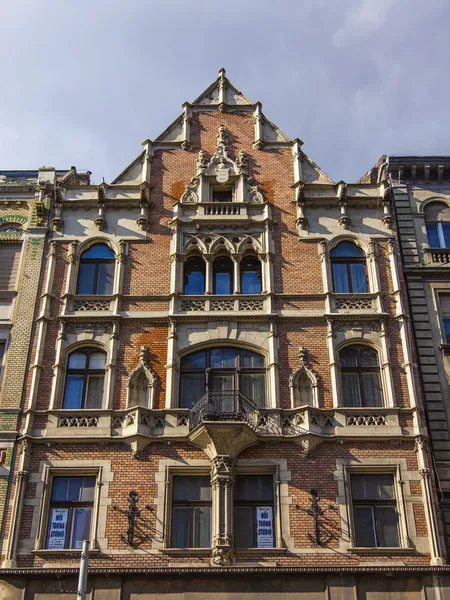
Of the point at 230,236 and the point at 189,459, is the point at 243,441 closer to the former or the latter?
the point at 189,459

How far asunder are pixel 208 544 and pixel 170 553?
3.47 ft

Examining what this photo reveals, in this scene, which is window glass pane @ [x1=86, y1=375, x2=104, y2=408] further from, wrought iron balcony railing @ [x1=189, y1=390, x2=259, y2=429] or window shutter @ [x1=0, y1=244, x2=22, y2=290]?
window shutter @ [x1=0, y1=244, x2=22, y2=290]

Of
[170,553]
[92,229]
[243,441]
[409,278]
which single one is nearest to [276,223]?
[409,278]

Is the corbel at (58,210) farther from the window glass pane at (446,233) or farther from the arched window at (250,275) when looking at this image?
the window glass pane at (446,233)

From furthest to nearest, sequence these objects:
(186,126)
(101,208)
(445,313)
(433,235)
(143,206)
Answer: (186,126) → (433,235) → (101,208) → (143,206) → (445,313)

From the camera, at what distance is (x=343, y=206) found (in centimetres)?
2522

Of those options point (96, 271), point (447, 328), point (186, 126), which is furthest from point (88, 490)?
point (186, 126)

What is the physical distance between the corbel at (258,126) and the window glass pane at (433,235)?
279 inches

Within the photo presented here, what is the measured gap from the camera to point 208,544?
61.8ft

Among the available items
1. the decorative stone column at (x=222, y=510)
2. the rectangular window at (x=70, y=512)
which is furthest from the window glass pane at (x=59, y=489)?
the decorative stone column at (x=222, y=510)

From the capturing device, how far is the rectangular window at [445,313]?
76.9 ft

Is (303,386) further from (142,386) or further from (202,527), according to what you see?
(202,527)

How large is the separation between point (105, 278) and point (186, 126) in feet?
24.0

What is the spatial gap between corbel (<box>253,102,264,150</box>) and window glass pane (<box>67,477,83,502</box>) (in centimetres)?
1404
